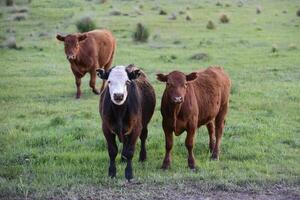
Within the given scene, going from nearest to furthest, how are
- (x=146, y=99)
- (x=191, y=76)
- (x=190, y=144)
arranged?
(x=191, y=76) → (x=190, y=144) → (x=146, y=99)

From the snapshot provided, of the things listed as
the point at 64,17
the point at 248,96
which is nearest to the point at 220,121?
the point at 248,96

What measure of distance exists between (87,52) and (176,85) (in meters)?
7.04

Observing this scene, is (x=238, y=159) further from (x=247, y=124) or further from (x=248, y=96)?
(x=248, y=96)

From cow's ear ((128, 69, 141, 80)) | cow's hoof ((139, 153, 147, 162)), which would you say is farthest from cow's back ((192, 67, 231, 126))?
cow's ear ((128, 69, 141, 80))

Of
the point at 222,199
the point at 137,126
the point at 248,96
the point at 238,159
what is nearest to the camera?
the point at 222,199

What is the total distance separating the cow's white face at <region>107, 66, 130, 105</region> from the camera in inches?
303

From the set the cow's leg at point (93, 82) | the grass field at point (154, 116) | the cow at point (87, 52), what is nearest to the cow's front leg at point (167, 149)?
the grass field at point (154, 116)

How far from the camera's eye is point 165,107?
27.8 feet

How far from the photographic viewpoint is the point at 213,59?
64.3ft

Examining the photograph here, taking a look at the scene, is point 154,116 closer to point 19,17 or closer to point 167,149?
point 167,149

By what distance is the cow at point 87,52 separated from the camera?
45.9 feet

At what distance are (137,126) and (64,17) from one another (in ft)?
76.8

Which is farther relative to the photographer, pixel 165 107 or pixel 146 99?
pixel 146 99

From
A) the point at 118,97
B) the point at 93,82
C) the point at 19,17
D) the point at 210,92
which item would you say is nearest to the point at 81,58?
the point at 93,82
